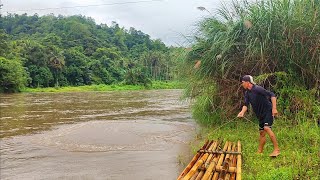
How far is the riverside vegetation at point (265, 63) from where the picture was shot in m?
7.80

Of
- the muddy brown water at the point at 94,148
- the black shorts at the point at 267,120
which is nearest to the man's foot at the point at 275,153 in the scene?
the black shorts at the point at 267,120

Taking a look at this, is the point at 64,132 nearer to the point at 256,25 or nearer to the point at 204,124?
the point at 204,124

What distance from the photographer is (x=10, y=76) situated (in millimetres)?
41438

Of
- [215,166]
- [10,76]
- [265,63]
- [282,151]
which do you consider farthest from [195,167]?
[10,76]

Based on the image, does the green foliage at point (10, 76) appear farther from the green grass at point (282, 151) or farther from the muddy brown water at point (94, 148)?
the green grass at point (282, 151)

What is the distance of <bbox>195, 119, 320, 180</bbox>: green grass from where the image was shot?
474 cm

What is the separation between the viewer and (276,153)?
19.5 feet

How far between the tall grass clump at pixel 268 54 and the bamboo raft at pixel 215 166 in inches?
102

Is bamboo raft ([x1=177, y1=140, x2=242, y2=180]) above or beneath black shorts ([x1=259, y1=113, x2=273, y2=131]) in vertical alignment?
beneath

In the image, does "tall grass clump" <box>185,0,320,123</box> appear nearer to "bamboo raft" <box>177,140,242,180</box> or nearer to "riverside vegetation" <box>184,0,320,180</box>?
"riverside vegetation" <box>184,0,320,180</box>

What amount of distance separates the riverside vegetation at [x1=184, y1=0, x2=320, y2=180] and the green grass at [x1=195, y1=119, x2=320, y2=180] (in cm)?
2

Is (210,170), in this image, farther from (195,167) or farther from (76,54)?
(76,54)

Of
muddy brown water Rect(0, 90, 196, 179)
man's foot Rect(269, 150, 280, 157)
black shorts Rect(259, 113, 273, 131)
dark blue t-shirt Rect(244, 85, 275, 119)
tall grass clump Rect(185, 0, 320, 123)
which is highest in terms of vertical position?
tall grass clump Rect(185, 0, 320, 123)

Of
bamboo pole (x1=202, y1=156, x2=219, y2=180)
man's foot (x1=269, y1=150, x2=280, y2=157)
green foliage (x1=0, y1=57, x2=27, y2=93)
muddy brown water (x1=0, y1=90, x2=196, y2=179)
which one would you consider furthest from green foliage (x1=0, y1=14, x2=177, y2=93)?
bamboo pole (x1=202, y1=156, x2=219, y2=180)
